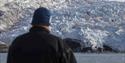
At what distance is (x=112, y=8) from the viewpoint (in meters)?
28.0

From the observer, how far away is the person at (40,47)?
347cm

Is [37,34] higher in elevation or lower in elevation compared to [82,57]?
higher

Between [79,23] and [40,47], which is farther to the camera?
[79,23]

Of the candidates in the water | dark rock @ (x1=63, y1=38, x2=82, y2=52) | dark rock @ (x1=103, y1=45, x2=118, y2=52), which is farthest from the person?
dark rock @ (x1=103, y1=45, x2=118, y2=52)

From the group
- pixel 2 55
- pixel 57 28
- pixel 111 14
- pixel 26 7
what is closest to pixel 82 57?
pixel 2 55

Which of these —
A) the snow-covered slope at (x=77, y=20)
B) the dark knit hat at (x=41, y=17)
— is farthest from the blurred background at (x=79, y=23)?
the dark knit hat at (x=41, y=17)

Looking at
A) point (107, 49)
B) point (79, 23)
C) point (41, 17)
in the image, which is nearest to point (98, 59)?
point (107, 49)

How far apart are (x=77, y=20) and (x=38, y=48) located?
21.0 meters

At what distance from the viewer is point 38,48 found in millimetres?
3500

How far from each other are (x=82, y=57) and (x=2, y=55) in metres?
2.34

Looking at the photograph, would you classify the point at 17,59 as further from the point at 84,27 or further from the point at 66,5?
the point at 66,5

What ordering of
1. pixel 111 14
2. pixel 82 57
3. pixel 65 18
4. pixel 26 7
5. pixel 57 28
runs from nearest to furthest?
pixel 82 57 < pixel 57 28 < pixel 65 18 < pixel 111 14 < pixel 26 7

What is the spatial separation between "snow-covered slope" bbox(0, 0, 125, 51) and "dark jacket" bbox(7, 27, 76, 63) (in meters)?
14.2

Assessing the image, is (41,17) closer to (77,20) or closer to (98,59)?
(98,59)
